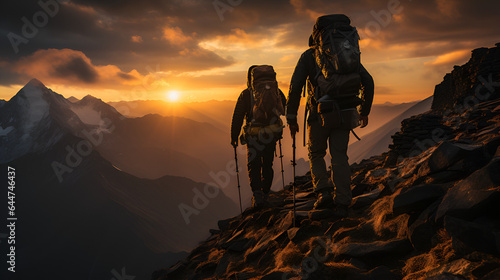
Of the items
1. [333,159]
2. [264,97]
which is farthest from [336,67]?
[264,97]

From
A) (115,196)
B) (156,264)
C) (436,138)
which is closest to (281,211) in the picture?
(436,138)

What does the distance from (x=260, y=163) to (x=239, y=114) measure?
1699 millimetres

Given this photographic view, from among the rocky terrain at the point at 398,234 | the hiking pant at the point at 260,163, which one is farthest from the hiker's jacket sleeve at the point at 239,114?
the rocky terrain at the point at 398,234

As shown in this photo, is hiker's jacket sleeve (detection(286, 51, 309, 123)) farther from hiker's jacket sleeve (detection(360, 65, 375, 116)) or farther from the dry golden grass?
the dry golden grass

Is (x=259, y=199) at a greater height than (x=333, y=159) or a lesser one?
lesser

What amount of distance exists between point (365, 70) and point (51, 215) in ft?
731

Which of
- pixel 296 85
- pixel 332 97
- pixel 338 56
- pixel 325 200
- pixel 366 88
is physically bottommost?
pixel 325 200

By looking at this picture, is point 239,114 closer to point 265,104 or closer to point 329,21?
point 265,104

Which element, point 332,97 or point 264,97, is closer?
point 332,97

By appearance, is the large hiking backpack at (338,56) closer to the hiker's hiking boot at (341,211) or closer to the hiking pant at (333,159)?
the hiking pant at (333,159)

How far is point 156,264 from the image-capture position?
136125mm

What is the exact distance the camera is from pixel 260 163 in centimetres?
840

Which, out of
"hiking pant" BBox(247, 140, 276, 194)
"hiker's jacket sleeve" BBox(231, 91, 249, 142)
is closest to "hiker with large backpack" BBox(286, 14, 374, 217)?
"hiking pant" BBox(247, 140, 276, 194)

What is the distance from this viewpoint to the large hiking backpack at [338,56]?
16.0 feet
